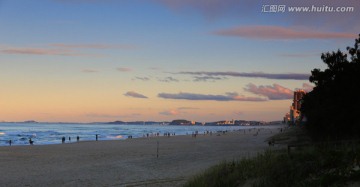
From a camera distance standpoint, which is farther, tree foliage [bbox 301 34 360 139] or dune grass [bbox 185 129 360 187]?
tree foliage [bbox 301 34 360 139]

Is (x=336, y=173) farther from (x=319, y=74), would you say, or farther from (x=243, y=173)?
(x=319, y=74)

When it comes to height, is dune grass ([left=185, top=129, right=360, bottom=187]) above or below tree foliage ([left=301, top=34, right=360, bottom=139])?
below

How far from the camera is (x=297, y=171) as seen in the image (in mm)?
9297

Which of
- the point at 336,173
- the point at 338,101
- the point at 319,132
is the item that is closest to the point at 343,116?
the point at 338,101

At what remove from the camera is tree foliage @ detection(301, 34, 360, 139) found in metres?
28.7

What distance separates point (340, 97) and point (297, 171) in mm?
22771

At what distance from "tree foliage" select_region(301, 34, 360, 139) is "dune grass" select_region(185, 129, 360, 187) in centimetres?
Result: 1747

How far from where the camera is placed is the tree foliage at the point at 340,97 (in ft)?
94.1

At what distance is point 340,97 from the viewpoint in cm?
3002

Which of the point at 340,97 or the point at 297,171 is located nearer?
the point at 297,171

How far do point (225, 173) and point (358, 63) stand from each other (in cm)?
2264

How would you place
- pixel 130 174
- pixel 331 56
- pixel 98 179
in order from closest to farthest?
pixel 98 179 < pixel 130 174 < pixel 331 56

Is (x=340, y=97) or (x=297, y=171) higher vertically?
(x=340, y=97)

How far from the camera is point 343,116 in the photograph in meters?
28.9
